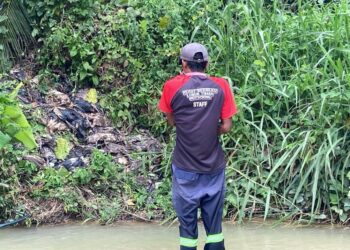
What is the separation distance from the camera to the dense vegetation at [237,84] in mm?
6559

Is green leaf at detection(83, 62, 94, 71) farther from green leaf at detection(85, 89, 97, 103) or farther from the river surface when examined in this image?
the river surface

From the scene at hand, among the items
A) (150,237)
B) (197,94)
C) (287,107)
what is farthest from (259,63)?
(197,94)

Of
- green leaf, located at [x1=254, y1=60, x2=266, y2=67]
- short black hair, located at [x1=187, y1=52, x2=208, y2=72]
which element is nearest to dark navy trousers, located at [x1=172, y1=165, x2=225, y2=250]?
short black hair, located at [x1=187, y1=52, x2=208, y2=72]

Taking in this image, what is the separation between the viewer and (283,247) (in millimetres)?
5656

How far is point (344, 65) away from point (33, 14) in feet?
12.7

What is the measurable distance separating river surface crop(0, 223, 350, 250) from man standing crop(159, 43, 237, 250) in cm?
111

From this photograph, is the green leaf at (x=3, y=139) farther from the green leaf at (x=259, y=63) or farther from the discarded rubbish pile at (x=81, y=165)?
the green leaf at (x=259, y=63)

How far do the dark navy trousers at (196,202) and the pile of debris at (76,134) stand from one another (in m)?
2.59

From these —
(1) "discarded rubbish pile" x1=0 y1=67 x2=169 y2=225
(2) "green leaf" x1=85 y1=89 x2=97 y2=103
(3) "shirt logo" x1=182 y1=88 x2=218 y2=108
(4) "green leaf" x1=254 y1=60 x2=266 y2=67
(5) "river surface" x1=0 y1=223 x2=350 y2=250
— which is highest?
(4) "green leaf" x1=254 y1=60 x2=266 y2=67

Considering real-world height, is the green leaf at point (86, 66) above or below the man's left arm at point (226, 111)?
above

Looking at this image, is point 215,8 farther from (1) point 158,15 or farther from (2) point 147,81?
(2) point 147,81

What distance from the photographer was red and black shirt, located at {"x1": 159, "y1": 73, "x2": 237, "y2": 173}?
4.50m

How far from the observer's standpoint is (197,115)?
452 centimetres

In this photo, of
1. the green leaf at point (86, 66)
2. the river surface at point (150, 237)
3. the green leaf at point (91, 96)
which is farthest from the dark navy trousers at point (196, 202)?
the green leaf at point (86, 66)
